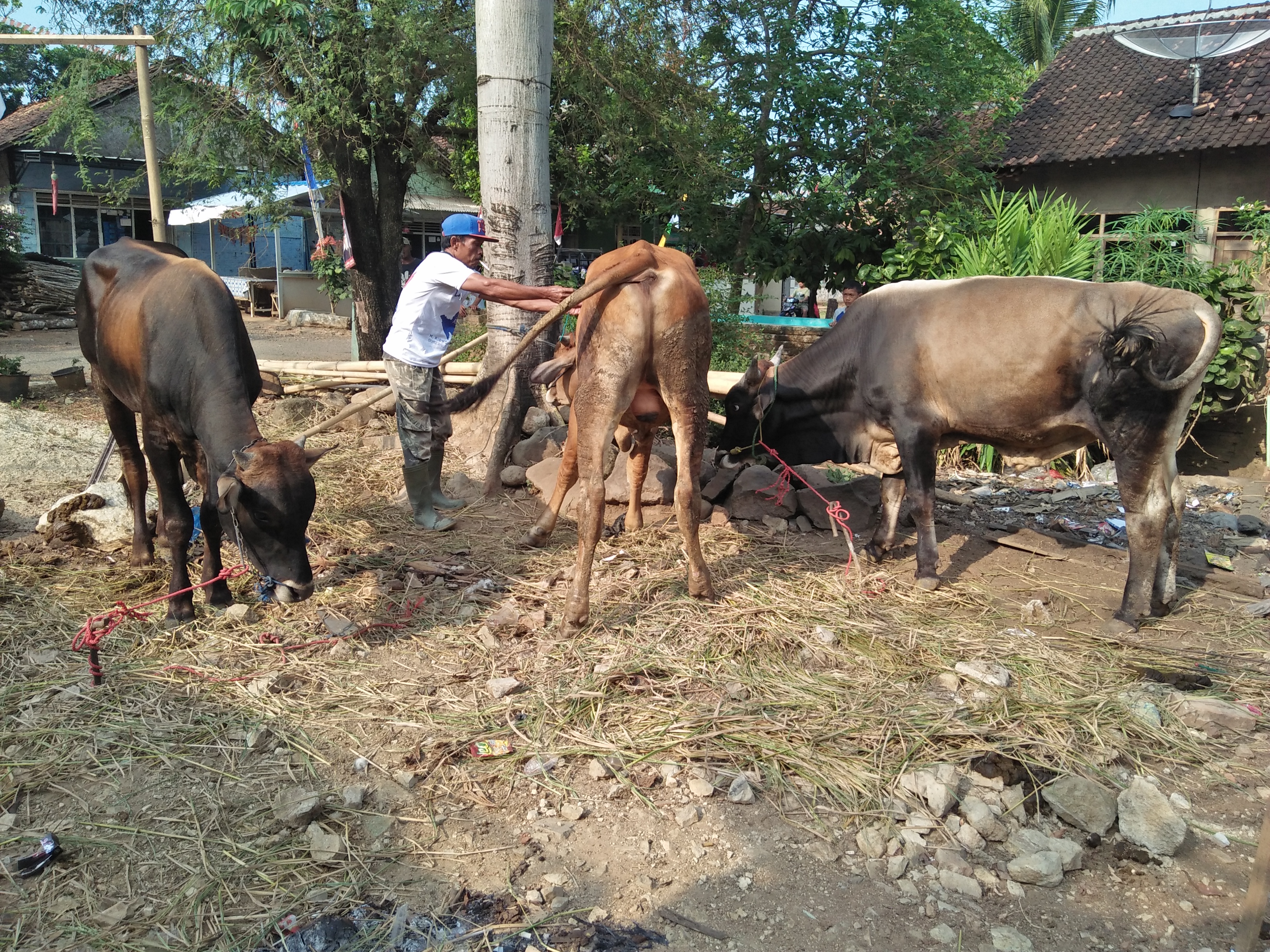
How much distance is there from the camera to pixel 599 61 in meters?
10.1

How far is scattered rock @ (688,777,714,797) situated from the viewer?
3.50 meters

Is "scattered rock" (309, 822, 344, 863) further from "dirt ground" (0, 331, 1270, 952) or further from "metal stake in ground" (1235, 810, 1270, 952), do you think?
"metal stake in ground" (1235, 810, 1270, 952)

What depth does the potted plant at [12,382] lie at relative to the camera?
1126 cm

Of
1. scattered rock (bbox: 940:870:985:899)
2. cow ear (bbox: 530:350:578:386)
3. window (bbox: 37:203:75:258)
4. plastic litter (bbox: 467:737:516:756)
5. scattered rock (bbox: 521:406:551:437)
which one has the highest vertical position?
window (bbox: 37:203:75:258)

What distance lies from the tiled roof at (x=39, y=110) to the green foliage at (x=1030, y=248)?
987 centimetres

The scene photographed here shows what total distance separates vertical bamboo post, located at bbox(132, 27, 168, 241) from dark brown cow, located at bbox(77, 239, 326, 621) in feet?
4.52

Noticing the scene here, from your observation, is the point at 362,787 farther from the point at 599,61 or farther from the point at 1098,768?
the point at 599,61

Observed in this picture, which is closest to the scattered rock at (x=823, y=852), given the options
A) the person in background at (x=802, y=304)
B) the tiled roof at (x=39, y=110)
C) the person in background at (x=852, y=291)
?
the person in background at (x=852, y=291)

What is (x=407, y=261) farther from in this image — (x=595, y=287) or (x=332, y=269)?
(x=595, y=287)

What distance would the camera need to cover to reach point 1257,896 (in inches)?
88.7

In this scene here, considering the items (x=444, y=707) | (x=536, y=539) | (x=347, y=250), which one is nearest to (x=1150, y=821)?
(x=444, y=707)

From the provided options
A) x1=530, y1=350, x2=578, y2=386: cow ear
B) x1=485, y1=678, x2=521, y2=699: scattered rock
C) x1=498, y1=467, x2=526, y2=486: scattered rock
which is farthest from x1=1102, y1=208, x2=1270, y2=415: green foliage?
x1=485, y1=678, x2=521, y2=699: scattered rock

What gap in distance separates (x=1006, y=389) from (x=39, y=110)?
28496 millimetres

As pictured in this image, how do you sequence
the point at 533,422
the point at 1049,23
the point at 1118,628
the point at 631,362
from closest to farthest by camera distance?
the point at 631,362 < the point at 1118,628 < the point at 533,422 < the point at 1049,23
